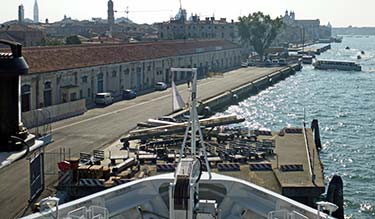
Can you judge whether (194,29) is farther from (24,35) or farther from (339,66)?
(24,35)

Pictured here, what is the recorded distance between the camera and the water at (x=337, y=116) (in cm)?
2319

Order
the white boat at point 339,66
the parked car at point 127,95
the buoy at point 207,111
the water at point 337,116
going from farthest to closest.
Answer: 1. the white boat at point 339,66
2. the parked car at point 127,95
3. the buoy at point 207,111
4. the water at point 337,116

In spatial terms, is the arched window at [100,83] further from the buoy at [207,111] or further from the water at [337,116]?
the water at [337,116]

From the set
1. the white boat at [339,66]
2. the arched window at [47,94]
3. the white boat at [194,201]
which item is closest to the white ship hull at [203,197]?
the white boat at [194,201]

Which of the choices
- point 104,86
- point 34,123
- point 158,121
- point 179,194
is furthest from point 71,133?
point 179,194

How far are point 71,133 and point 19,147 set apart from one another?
872 inches

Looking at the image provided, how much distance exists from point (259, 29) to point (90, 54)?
48.1 metres

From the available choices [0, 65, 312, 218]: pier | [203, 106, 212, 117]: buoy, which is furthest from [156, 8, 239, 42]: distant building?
[203, 106, 212, 117]: buoy

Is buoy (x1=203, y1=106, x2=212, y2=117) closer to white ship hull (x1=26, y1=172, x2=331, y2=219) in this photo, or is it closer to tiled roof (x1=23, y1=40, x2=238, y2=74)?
tiled roof (x1=23, y1=40, x2=238, y2=74)

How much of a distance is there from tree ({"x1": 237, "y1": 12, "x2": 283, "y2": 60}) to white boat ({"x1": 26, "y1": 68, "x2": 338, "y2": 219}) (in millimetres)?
74338

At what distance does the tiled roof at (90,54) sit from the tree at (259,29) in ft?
92.6

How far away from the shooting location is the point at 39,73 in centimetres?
3020

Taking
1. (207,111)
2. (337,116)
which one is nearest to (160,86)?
(207,111)

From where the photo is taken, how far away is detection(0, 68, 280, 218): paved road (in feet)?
52.4
